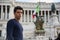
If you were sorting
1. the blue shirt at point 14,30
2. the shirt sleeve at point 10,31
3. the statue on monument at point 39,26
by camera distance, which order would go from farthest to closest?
the statue on monument at point 39,26
the blue shirt at point 14,30
the shirt sleeve at point 10,31

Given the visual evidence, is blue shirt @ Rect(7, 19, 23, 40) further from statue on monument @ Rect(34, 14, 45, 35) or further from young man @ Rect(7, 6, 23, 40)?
statue on monument @ Rect(34, 14, 45, 35)

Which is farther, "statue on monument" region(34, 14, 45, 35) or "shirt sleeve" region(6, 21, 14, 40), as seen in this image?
"statue on monument" region(34, 14, 45, 35)

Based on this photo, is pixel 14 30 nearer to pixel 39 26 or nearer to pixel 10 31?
pixel 10 31

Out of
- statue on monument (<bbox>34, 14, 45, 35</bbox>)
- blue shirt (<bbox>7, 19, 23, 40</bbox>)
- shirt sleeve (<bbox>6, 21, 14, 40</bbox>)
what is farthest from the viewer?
statue on monument (<bbox>34, 14, 45, 35</bbox>)

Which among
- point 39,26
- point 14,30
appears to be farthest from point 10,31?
point 39,26

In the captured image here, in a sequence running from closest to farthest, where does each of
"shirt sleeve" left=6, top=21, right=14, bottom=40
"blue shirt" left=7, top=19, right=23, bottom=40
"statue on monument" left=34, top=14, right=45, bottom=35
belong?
"shirt sleeve" left=6, top=21, right=14, bottom=40 → "blue shirt" left=7, top=19, right=23, bottom=40 → "statue on monument" left=34, top=14, right=45, bottom=35

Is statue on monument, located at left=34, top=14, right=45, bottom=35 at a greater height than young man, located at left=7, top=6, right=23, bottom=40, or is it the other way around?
Result: young man, located at left=7, top=6, right=23, bottom=40

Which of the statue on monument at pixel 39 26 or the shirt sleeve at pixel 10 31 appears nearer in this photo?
the shirt sleeve at pixel 10 31

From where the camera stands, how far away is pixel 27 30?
188ft

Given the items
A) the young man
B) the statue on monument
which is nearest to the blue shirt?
the young man

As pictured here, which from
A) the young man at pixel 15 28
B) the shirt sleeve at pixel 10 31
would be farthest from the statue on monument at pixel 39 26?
the shirt sleeve at pixel 10 31

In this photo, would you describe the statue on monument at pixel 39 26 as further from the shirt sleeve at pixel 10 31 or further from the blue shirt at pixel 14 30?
the shirt sleeve at pixel 10 31

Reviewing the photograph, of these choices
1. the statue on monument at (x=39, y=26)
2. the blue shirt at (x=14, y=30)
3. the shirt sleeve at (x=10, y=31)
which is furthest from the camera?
the statue on monument at (x=39, y=26)

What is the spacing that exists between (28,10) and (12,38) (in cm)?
6923
